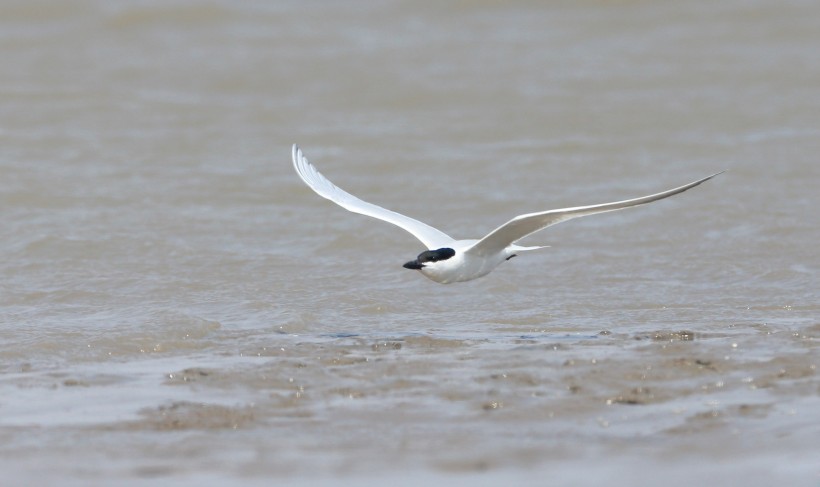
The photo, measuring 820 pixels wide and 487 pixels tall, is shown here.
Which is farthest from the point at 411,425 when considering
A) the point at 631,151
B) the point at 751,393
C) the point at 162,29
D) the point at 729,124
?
the point at 162,29

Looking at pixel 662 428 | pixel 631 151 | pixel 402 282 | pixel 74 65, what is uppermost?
pixel 74 65

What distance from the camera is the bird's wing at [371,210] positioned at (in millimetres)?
7953

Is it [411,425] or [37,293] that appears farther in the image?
[37,293]

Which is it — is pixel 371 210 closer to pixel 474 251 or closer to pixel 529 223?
pixel 474 251

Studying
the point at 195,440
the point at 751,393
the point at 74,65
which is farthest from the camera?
the point at 74,65

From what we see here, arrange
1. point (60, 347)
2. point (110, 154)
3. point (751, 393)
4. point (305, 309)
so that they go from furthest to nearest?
1. point (110, 154)
2. point (305, 309)
3. point (60, 347)
4. point (751, 393)

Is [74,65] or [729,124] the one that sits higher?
[74,65]

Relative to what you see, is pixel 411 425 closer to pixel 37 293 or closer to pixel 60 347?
pixel 60 347

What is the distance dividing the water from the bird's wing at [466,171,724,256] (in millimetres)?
527

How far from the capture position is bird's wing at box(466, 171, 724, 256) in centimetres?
620

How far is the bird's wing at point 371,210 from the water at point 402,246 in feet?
1.65

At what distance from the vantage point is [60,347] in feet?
22.8

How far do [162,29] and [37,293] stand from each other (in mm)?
9493

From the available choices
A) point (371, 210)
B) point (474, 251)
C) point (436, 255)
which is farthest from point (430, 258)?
point (371, 210)
